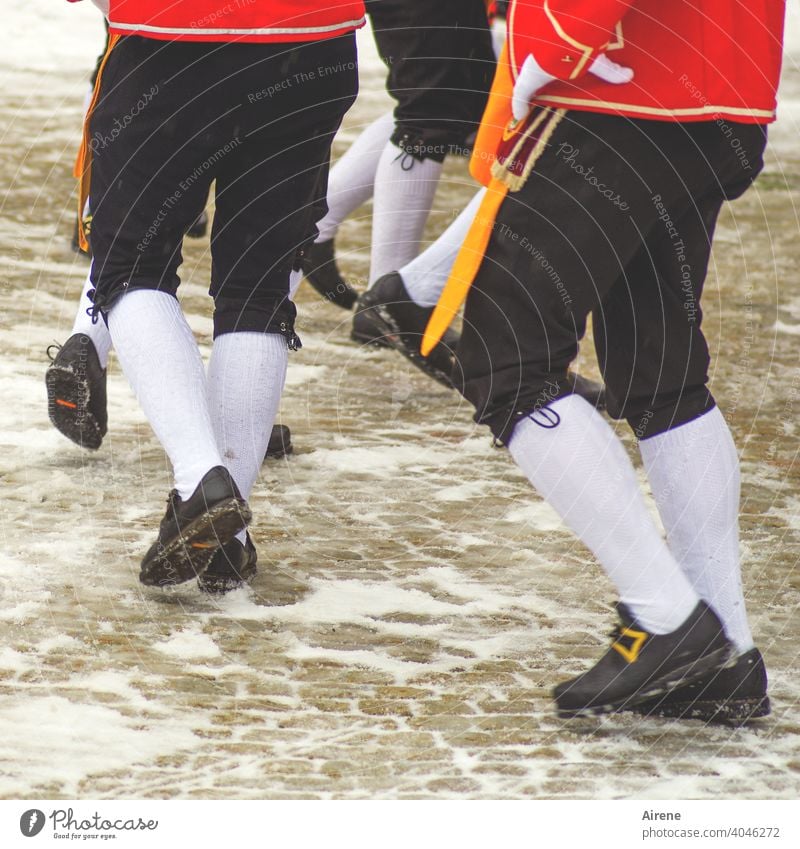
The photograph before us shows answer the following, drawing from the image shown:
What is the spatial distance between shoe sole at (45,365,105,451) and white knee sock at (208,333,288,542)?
73cm

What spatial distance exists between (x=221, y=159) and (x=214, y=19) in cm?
31

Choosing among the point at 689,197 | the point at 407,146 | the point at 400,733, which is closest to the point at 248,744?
the point at 400,733

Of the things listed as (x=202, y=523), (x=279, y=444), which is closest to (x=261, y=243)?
(x=202, y=523)

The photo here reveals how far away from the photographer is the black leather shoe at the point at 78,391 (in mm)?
3482

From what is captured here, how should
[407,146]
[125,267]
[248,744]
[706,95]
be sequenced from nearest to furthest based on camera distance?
1. [706,95]
2. [248,744]
3. [125,267]
4. [407,146]

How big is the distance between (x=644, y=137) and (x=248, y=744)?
118cm

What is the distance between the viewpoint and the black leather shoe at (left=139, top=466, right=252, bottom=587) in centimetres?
263

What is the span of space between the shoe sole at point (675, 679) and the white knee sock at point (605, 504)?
80 millimetres

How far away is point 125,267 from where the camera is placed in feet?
8.77

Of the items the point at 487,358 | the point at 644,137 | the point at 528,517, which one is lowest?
the point at 528,517

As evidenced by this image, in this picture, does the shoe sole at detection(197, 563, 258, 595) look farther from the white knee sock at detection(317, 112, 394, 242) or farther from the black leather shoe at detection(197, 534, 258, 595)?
the white knee sock at detection(317, 112, 394, 242)

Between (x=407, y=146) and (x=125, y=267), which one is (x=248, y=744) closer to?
(x=125, y=267)

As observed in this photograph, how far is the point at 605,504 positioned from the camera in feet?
7.76
